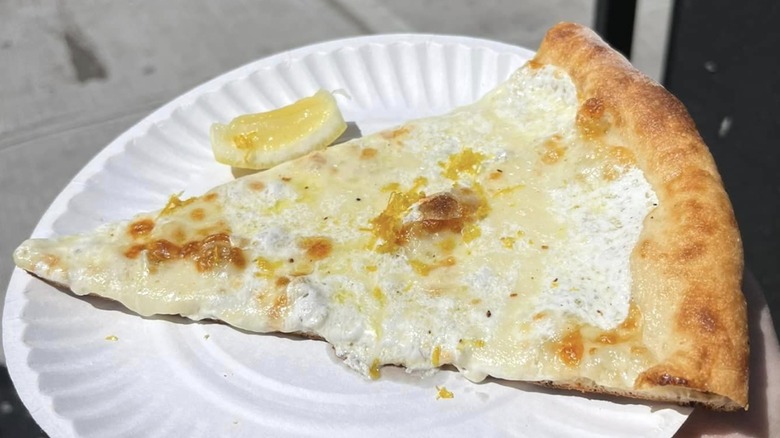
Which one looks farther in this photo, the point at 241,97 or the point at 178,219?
the point at 241,97

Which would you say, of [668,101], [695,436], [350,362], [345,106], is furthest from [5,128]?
[695,436]

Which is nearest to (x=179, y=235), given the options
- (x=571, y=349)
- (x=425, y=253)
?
(x=425, y=253)

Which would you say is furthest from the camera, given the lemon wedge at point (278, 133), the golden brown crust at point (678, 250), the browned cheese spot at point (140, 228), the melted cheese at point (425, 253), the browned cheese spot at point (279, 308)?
the lemon wedge at point (278, 133)

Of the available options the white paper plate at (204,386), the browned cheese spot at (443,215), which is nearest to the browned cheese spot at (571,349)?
the white paper plate at (204,386)

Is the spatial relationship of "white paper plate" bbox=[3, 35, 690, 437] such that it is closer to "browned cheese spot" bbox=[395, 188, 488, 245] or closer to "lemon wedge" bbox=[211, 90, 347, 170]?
"lemon wedge" bbox=[211, 90, 347, 170]

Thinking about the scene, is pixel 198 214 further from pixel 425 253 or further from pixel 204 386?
pixel 425 253

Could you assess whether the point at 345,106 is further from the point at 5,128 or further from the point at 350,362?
the point at 5,128

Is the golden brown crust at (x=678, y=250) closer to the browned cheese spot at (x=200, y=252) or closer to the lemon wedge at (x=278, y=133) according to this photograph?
the lemon wedge at (x=278, y=133)
